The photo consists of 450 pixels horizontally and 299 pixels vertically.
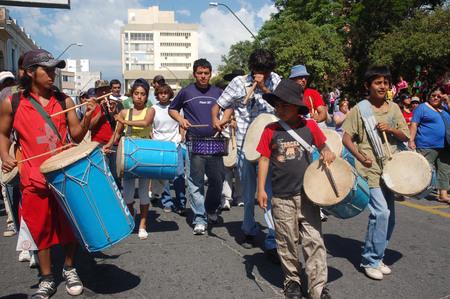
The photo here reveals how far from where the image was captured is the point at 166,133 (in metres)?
6.86

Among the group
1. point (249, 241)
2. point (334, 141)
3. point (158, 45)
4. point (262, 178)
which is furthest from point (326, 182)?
point (158, 45)

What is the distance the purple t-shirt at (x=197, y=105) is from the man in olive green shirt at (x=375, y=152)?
6.07 feet

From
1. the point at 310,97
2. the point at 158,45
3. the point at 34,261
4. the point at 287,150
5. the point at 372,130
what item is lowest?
the point at 34,261

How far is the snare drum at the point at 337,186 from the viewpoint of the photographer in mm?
3531

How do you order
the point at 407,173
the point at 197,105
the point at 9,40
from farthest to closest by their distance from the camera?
the point at 9,40 < the point at 197,105 < the point at 407,173

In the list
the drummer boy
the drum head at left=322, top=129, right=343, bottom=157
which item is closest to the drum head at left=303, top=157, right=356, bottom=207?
the drummer boy

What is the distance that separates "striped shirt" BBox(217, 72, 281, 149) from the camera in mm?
4957

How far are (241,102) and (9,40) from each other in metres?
48.0

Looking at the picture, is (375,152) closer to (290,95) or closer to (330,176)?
(330,176)

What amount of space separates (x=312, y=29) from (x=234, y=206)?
24635 mm

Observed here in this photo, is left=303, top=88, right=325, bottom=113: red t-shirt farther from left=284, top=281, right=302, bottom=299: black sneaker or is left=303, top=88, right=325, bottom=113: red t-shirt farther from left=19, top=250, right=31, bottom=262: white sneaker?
left=19, top=250, right=31, bottom=262: white sneaker

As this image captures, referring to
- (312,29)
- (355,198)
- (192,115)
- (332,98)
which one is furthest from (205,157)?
(312,29)

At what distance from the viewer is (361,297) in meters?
3.78

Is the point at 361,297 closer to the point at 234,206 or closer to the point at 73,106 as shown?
the point at 73,106
